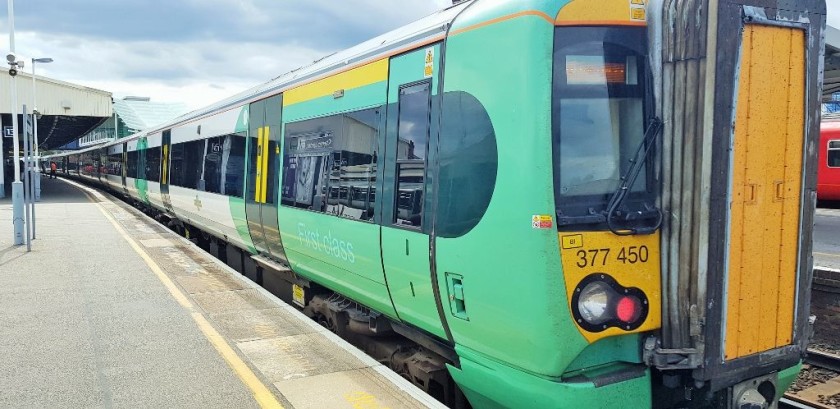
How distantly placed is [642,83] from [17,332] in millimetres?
5917

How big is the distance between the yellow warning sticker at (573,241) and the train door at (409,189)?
1.00 m

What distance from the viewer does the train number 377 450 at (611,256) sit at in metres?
3.28

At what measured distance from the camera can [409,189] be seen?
430 cm

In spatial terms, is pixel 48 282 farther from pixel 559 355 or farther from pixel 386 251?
pixel 559 355

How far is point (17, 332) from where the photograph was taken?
6.07 m

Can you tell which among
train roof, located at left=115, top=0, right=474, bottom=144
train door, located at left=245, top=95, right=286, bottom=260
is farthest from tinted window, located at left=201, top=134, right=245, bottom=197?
train roof, located at left=115, top=0, right=474, bottom=144

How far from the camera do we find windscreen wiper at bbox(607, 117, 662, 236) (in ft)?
10.9

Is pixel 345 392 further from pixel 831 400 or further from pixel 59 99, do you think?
pixel 59 99

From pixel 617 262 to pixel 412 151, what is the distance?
1.56 m

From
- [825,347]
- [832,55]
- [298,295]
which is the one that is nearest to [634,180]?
[298,295]

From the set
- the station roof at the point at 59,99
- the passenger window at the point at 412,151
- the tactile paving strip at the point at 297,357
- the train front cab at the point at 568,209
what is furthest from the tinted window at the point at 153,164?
the station roof at the point at 59,99

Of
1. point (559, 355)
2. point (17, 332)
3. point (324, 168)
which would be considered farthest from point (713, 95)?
point (17, 332)

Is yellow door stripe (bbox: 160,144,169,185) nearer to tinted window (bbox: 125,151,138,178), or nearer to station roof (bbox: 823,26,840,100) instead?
tinted window (bbox: 125,151,138,178)

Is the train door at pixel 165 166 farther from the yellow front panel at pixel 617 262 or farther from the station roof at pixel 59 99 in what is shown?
the station roof at pixel 59 99
